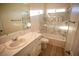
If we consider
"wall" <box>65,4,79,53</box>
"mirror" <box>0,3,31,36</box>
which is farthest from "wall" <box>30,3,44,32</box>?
"wall" <box>65,4,79,53</box>

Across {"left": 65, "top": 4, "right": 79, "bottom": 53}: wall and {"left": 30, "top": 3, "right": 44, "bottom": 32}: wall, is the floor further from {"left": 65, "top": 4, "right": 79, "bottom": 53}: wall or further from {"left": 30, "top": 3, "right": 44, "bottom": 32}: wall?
{"left": 30, "top": 3, "right": 44, "bottom": 32}: wall

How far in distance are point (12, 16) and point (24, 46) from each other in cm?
41

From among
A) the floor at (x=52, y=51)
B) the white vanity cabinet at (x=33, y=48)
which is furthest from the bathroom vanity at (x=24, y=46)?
the floor at (x=52, y=51)

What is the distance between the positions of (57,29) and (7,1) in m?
0.72

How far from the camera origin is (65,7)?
99 centimetres

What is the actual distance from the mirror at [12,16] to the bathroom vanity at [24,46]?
0.48 feet

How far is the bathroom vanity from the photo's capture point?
98cm

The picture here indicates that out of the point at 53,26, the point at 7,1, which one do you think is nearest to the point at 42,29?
the point at 53,26

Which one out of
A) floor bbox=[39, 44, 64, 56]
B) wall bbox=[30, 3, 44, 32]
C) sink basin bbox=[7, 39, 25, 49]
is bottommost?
floor bbox=[39, 44, 64, 56]

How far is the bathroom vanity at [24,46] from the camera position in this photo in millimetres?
979

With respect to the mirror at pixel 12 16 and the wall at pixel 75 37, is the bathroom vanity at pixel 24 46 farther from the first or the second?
the wall at pixel 75 37

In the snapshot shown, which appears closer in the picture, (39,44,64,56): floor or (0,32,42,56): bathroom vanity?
(0,32,42,56): bathroom vanity

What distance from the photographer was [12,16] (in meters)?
1.00

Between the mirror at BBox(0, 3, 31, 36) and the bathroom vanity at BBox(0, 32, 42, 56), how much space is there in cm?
15
